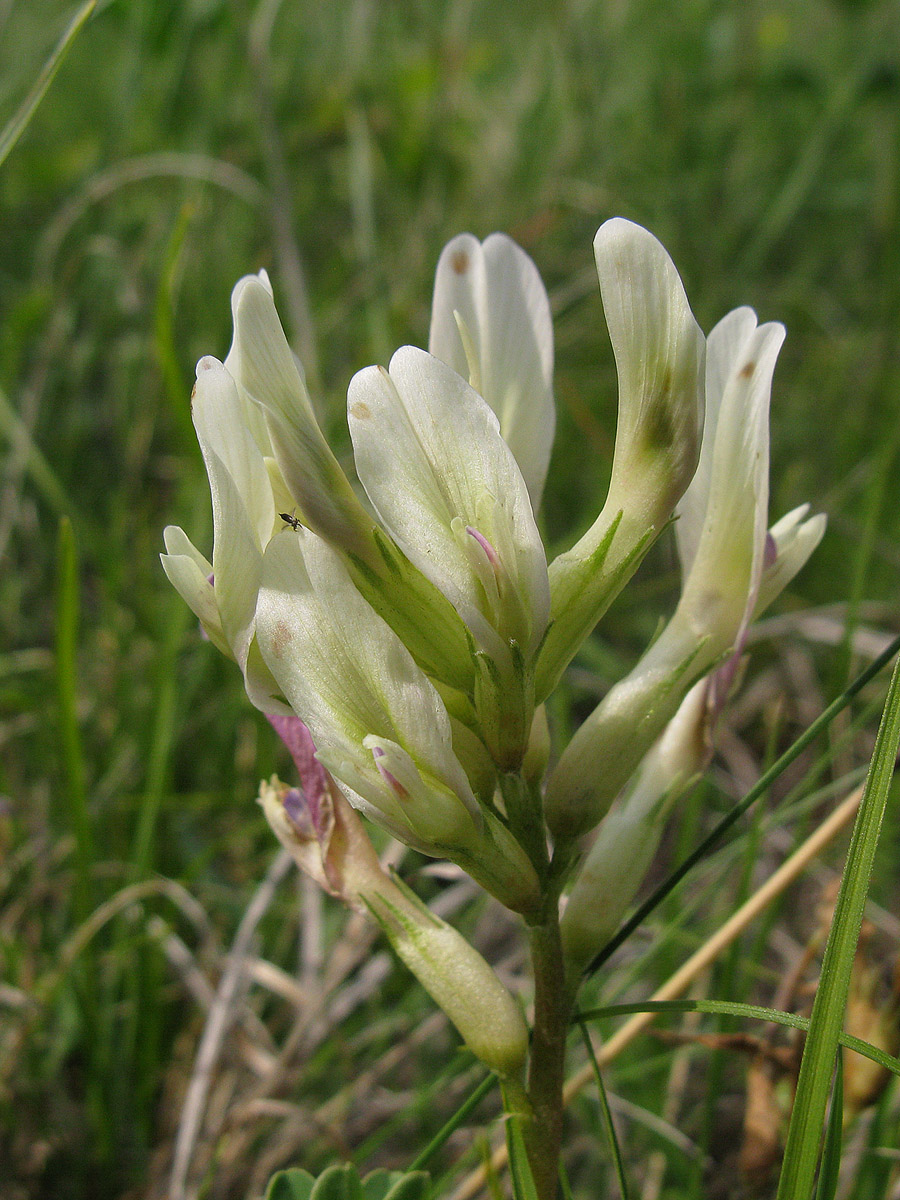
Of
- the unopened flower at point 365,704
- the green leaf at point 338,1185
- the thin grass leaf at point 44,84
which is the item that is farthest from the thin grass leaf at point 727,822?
the thin grass leaf at point 44,84

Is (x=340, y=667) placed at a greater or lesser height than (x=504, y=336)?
lesser

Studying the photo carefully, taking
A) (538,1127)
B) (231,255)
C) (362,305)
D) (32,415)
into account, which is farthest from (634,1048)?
(231,255)

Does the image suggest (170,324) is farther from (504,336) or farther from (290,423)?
(290,423)

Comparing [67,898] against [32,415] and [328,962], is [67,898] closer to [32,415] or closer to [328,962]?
[328,962]

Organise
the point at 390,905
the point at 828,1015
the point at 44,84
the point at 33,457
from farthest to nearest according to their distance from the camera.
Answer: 1. the point at 33,457
2. the point at 44,84
3. the point at 390,905
4. the point at 828,1015

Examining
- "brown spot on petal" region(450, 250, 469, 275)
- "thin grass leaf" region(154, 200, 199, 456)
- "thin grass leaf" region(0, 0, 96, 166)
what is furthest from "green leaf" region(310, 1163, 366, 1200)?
"thin grass leaf" region(154, 200, 199, 456)

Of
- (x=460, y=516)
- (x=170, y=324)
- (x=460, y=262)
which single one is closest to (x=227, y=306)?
(x=170, y=324)

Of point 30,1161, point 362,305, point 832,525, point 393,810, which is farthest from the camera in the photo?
point 362,305
